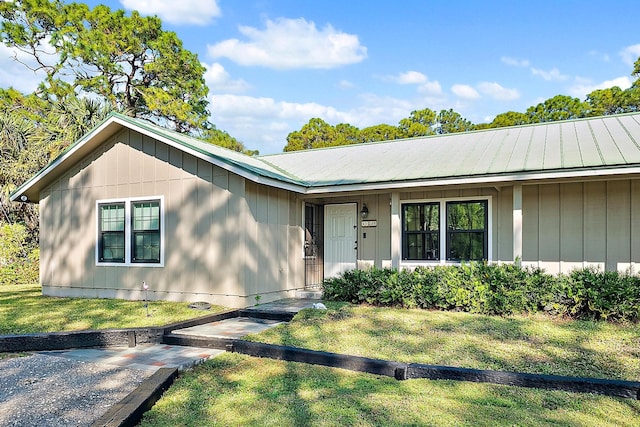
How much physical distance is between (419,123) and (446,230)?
22.1m

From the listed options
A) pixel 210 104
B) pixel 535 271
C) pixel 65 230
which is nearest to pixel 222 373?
pixel 535 271

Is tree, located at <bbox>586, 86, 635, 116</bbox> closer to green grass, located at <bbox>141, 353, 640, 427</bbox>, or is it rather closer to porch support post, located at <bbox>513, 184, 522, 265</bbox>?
porch support post, located at <bbox>513, 184, 522, 265</bbox>

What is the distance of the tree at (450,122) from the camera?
96.0ft

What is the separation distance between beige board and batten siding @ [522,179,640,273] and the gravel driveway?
7.22m

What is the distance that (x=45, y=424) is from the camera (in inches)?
134

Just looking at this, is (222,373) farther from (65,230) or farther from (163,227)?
(65,230)

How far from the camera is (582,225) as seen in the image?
26.2 feet

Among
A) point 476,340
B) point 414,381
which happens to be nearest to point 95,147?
point 414,381

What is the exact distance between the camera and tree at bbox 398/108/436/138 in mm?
29125

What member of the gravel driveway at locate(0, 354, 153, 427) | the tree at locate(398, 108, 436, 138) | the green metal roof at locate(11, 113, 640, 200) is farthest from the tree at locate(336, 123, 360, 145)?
the gravel driveway at locate(0, 354, 153, 427)

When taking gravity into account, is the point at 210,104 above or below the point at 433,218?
above

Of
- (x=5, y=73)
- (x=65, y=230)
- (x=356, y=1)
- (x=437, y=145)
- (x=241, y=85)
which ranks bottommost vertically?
(x=65, y=230)

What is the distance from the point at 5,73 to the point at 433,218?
24.6 meters

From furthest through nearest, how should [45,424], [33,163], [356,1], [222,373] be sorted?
[33,163] < [356,1] < [222,373] < [45,424]
